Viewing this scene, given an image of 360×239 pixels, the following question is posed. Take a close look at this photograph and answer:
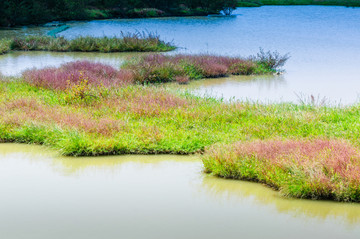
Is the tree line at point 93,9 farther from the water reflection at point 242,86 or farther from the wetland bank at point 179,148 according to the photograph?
the wetland bank at point 179,148

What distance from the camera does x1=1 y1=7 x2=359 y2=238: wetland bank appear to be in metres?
5.86

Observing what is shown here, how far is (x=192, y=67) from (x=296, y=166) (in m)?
12.2

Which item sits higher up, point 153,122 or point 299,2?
point 299,2

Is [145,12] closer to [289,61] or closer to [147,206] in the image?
[289,61]

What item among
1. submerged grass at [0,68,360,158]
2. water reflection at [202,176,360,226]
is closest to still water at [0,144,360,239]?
water reflection at [202,176,360,226]

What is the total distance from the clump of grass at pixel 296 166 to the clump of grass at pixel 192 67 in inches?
364

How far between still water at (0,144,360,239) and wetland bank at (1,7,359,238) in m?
0.02

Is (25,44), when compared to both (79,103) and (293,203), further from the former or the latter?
(293,203)

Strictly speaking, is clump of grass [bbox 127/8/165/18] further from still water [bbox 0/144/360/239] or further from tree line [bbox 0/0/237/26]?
still water [bbox 0/144/360/239]

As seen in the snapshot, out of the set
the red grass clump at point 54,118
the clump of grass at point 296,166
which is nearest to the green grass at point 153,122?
the red grass clump at point 54,118

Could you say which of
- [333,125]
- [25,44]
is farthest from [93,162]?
[25,44]

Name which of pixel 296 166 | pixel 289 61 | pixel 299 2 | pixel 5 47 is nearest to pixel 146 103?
pixel 296 166

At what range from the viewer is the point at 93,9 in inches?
2235

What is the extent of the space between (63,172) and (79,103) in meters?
3.99
